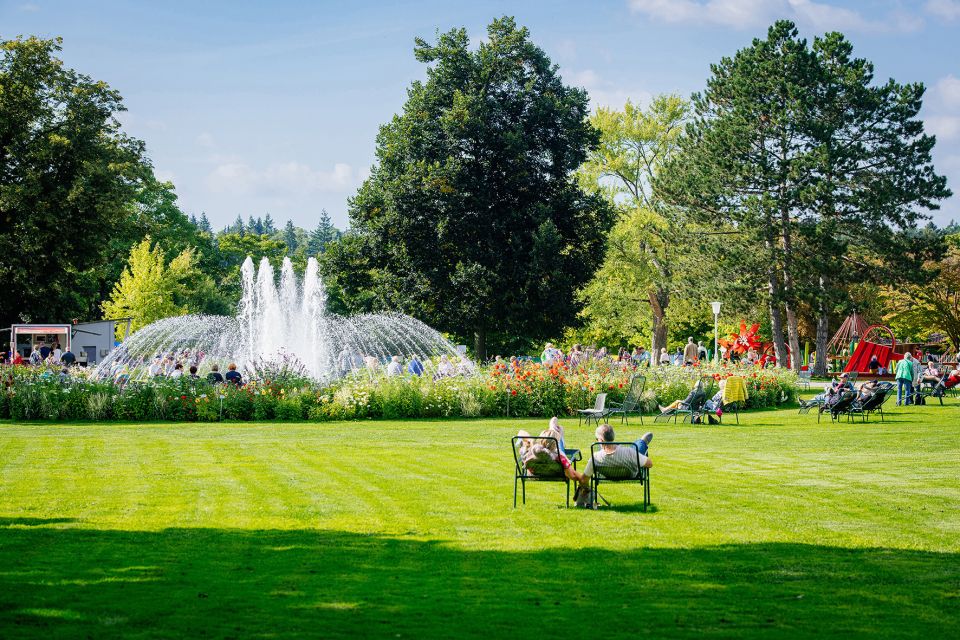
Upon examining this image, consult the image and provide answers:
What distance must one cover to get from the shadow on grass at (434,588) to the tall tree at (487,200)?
32794 mm

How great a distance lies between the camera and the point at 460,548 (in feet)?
28.7

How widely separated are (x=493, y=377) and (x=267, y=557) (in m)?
18.6

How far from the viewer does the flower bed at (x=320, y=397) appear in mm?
24281

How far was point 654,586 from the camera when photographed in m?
7.39

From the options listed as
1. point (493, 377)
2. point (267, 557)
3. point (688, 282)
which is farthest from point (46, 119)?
point (267, 557)

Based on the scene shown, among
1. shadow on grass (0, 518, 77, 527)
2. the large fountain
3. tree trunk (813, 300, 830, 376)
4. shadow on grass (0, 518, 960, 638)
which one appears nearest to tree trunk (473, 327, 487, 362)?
the large fountain

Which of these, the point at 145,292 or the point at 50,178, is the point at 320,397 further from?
the point at 145,292

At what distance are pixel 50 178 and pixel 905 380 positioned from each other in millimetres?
37059

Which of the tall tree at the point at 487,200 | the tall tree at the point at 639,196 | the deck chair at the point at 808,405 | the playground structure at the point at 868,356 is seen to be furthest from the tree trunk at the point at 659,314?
the deck chair at the point at 808,405

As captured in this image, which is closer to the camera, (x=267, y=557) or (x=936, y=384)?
(x=267, y=557)

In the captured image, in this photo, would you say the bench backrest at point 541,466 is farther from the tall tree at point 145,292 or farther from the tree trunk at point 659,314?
the tree trunk at point 659,314

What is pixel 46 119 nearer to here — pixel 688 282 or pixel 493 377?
pixel 493 377

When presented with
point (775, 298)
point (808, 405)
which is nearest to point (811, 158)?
point (775, 298)

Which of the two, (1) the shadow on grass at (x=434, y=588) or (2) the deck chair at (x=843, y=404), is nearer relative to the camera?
(1) the shadow on grass at (x=434, y=588)
